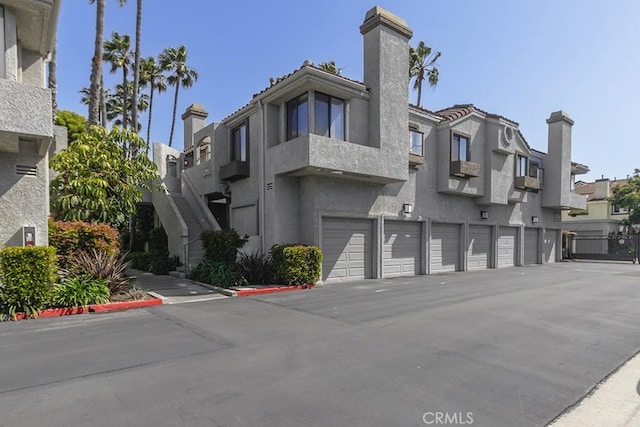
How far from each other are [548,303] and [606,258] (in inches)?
922

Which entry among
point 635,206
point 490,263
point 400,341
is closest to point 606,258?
point 635,206

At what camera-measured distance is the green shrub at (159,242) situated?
16.6 m

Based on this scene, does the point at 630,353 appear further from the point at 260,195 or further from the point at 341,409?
the point at 260,195

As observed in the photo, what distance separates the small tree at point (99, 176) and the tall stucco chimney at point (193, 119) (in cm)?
707

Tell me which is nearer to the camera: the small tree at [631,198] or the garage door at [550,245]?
the garage door at [550,245]

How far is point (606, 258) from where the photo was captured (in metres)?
26.5

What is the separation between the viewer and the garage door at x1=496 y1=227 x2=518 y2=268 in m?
19.9

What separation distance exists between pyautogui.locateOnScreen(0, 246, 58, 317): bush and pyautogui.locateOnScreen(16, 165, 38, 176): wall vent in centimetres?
246

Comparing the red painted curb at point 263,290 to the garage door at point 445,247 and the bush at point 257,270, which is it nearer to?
the bush at point 257,270

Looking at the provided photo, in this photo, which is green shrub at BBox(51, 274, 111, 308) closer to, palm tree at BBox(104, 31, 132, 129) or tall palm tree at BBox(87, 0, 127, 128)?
tall palm tree at BBox(87, 0, 127, 128)

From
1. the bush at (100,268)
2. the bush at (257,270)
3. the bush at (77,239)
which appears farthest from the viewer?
the bush at (257,270)

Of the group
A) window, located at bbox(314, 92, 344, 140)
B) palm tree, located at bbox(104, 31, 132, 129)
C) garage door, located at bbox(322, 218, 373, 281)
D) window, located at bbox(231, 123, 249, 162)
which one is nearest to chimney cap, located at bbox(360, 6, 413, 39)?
window, located at bbox(314, 92, 344, 140)

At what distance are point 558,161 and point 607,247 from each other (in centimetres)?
1079
